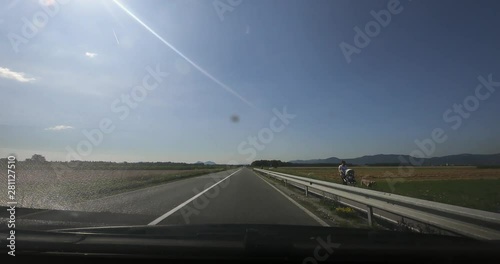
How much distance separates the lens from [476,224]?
5.07 meters

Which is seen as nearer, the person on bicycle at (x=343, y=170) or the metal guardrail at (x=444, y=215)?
the metal guardrail at (x=444, y=215)

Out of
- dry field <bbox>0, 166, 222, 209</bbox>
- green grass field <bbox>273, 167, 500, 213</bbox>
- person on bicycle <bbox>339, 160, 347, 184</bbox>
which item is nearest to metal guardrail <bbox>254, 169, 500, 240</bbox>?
green grass field <bbox>273, 167, 500, 213</bbox>

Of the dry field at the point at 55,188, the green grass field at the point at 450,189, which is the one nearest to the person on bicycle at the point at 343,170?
the green grass field at the point at 450,189

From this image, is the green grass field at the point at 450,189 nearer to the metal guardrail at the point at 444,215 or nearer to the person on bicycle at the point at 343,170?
the person on bicycle at the point at 343,170

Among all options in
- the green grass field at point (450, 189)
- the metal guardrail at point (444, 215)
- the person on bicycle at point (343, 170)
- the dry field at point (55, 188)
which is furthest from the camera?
the person on bicycle at point (343, 170)

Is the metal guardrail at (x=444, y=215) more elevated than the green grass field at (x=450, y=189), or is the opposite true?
the metal guardrail at (x=444, y=215)

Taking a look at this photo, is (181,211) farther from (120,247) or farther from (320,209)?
(120,247)

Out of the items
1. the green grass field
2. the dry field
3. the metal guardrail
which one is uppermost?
the dry field

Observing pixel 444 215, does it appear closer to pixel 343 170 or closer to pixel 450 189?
pixel 343 170

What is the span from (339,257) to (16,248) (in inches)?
124

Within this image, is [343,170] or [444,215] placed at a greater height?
[343,170]

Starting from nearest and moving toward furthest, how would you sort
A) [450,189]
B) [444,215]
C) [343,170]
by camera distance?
[444,215], [343,170], [450,189]

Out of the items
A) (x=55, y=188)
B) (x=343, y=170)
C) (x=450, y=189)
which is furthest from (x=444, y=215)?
(x=450, y=189)

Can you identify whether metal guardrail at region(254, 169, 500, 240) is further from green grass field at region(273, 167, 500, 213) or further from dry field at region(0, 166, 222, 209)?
dry field at region(0, 166, 222, 209)
